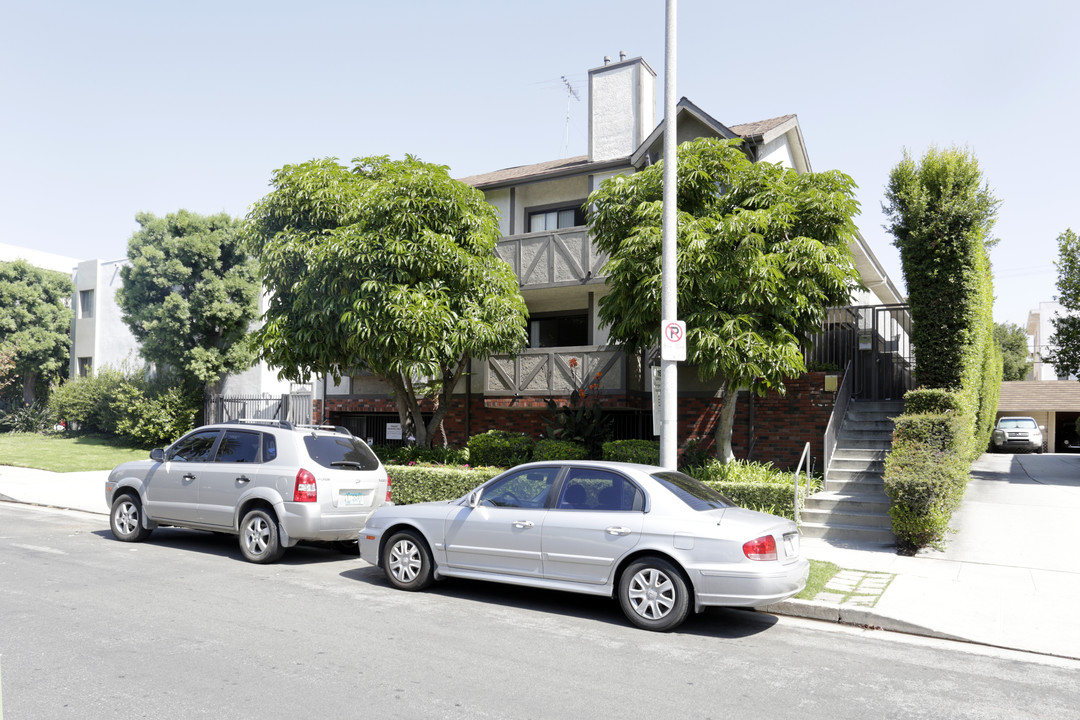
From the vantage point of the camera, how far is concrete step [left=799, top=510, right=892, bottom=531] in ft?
36.3

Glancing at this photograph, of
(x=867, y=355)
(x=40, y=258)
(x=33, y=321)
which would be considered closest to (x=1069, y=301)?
(x=867, y=355)

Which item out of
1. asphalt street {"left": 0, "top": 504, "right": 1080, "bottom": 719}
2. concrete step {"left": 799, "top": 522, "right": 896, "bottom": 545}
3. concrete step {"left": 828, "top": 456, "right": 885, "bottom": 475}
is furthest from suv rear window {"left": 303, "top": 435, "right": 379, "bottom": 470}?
concrete step {"left": 828, "top": 456, "right": 885, "bottom": 475}

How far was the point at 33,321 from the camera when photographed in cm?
3262

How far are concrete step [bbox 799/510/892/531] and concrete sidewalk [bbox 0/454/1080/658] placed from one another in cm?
70

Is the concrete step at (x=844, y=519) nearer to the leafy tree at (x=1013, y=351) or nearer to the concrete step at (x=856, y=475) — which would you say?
the concrete step at (x=856, y=475)

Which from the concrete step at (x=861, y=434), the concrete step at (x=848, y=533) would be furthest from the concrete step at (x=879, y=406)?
the concrete step at (x=848, y=533)

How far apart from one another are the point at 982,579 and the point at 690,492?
3.92 metres

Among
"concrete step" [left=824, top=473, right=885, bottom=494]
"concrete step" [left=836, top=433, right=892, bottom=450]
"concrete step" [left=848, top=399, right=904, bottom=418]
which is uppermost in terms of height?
"concrete step" [left=848, top=399, right=904, bottom=418]

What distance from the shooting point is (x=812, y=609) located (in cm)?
736

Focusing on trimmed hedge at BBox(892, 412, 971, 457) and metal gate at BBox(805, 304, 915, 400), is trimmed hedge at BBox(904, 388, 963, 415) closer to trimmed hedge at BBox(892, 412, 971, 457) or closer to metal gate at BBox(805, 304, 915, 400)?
trimmed hedge at BBox(892, 412, 971, 457)

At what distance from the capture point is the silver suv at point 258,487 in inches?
363

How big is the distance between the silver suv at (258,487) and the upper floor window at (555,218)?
9.68 m

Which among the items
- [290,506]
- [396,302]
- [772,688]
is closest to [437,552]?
[290,506]

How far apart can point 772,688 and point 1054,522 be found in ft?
29.3
